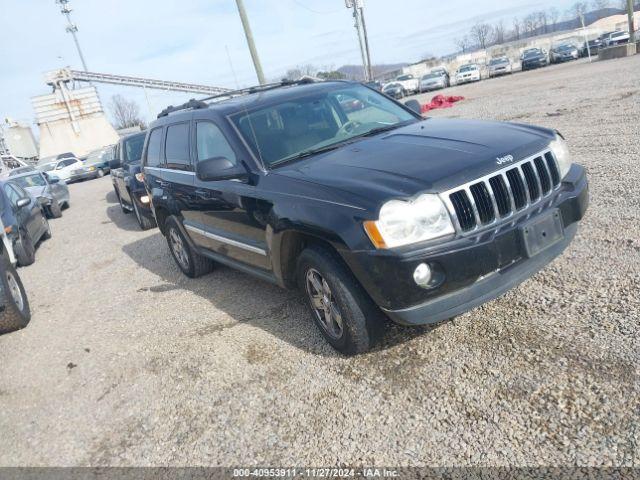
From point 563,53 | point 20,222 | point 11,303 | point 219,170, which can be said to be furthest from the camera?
point 563,53

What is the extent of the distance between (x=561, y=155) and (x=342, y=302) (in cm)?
189

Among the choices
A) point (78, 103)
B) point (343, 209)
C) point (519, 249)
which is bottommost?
point (519, 249)

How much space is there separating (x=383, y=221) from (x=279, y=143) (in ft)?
4.89

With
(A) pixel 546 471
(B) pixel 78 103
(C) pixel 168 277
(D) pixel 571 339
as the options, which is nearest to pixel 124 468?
(A) pixel 546 471

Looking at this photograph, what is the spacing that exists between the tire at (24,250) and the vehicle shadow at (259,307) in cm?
315

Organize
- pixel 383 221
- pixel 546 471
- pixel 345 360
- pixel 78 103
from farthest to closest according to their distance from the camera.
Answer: pixel 78 103
pixel 345 360
pixel 383 221
pixel 546 471

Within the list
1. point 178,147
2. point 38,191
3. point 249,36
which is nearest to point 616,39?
point 249,36

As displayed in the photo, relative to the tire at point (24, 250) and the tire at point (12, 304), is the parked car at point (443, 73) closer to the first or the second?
the tire at point (24, 250)

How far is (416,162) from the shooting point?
10.6 feet

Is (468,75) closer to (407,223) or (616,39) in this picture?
(616,39)

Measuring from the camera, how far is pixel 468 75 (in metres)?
36.3

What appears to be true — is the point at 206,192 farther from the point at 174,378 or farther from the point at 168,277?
the point at 168,277

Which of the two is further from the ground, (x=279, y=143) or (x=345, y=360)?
(x=279, y=143)

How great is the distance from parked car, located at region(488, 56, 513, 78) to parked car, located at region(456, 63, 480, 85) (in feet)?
4.55
